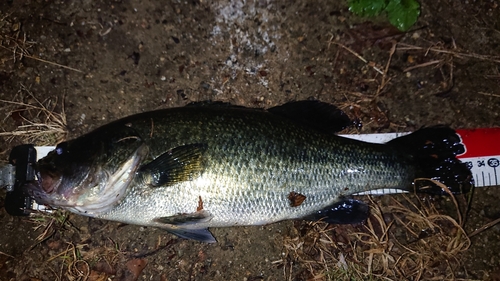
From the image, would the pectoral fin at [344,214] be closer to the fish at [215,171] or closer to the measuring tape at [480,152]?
the fish at [215,171]

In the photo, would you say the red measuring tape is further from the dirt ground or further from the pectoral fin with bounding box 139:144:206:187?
the pectoral fin with bounding box 139:144:206:187

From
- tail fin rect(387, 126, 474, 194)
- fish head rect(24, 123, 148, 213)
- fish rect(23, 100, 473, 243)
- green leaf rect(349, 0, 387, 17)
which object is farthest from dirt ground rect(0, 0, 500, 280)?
fish head rect(24, 123, 148, 213)

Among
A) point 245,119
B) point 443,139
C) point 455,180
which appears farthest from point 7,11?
point 455,180

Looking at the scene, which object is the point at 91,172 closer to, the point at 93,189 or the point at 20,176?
the point at 93,189

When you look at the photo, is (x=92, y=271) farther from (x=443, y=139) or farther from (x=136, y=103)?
(x=443, y=139)

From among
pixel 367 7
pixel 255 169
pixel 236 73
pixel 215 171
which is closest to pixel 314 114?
pixel 255 169

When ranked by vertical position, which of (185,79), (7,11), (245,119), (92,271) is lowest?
(92,271)

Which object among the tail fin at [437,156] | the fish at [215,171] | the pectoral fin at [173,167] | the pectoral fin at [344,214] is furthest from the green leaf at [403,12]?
the pectoral fin at [173,167]
